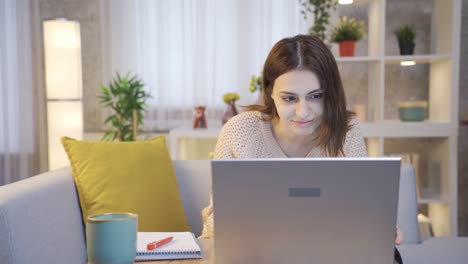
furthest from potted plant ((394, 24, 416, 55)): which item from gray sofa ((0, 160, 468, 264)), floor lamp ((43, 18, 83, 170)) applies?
floor lamp ((43, 18, 83, 170))

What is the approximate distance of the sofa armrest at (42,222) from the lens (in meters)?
1.35

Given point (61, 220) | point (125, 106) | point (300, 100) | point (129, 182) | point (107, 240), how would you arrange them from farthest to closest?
point (125, 106) → point (129, 182) → point (61, 220) → point (300, 100) → point (107, 240)

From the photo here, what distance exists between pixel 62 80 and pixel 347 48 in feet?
6.16

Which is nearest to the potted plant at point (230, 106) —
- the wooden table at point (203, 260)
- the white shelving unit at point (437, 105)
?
the white shelving unit at point (437, 105)

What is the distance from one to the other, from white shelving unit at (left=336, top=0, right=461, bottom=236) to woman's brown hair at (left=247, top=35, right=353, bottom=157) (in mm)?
1535

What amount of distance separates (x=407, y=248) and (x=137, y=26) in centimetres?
273

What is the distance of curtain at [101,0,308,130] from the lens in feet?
13.0

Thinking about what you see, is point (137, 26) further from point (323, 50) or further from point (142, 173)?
point (323, 50)

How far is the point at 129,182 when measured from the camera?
1.94 meters

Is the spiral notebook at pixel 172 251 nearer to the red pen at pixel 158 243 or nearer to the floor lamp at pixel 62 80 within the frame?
the red pen at pixel 158 243

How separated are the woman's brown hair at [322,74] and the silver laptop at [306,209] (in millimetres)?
672

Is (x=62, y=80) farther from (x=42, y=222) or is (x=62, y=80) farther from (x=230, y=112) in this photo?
(x=42, y=222)

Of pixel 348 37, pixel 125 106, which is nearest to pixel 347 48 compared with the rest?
pixel 348 37

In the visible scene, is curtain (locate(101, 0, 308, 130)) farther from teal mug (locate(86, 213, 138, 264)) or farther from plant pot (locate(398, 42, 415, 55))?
teal mug (locate(86, 213, 138, 264))
